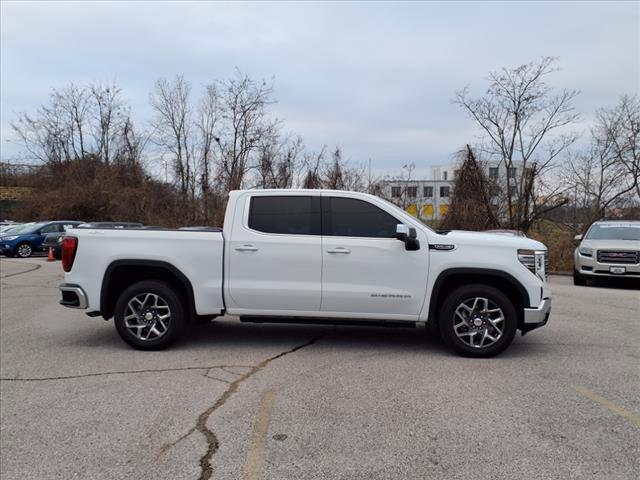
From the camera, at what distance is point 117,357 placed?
19.5 ft

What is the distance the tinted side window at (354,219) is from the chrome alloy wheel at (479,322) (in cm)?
121

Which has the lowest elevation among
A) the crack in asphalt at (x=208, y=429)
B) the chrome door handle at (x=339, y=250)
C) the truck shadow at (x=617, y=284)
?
the crack in asphalt at (x=208, y=429)

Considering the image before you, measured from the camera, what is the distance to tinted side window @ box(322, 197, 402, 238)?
595 centimetres

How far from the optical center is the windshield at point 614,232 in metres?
13.7

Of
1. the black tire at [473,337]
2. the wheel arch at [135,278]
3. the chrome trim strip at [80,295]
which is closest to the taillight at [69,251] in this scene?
the chrome trim strip at [80,295]

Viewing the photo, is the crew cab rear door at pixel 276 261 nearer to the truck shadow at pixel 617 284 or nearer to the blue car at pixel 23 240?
the truck shadow at pixel 617 284

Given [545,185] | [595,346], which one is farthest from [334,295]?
[545,185]

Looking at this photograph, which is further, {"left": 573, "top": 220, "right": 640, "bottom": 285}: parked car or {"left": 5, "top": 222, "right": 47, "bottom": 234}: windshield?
{"left": 5, "top": 222, "right": 47, "bottom": 234}: windshield

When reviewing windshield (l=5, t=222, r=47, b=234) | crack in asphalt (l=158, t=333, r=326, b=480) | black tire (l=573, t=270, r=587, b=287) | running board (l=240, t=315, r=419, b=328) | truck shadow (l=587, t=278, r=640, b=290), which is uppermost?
windshield (l=5, t=222, r=47, b=234)

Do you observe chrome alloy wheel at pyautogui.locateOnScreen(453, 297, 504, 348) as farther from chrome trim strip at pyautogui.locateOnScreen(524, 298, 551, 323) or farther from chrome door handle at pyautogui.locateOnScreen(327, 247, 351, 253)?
chrome door handle at pyautogui.locateOnScreen(327, 247, 351, 253)

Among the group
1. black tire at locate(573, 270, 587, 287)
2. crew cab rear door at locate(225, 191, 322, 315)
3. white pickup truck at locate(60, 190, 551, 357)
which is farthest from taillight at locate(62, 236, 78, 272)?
black tire at locate(573, 270, 587, 287)

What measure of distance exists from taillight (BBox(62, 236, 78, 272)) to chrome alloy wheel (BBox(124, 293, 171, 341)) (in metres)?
0.89

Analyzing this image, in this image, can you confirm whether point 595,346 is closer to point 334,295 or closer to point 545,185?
point 334,295

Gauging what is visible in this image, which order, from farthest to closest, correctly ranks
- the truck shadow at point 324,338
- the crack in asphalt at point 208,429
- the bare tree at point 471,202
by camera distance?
1. the bare tree at point 471,202
2. the truck shadow at point 324,338
3. the crack in asphalt at point 208,429
